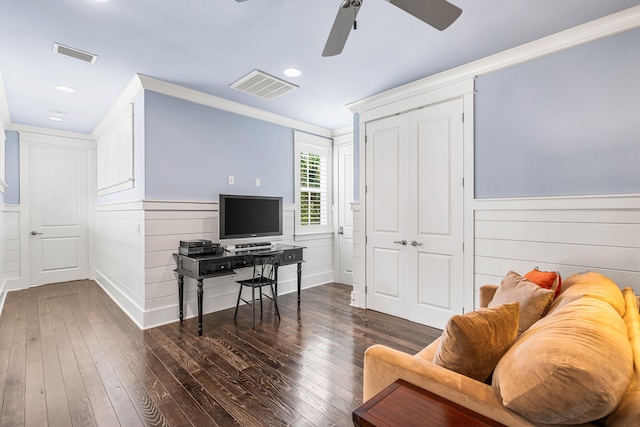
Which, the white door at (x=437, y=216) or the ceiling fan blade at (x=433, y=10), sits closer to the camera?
the ceiling fan blade at (x=433, y=10)

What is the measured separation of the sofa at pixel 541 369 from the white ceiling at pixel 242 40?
202cm

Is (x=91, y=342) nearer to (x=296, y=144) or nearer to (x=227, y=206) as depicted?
(x=227, y=206)

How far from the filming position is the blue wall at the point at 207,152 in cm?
337

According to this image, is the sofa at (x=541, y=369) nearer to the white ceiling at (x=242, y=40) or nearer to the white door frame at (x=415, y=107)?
the white door frame at (x=415, y=107)

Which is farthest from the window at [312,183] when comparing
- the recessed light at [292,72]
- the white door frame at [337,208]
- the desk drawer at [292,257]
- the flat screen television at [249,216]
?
the recessed light at [292,72]

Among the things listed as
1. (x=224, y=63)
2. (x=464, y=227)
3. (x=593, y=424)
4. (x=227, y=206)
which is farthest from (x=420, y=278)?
A: (x=224, y=63)

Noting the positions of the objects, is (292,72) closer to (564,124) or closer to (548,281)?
(564,124)

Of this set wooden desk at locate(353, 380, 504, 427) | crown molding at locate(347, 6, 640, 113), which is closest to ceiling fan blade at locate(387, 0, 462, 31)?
crown molding at locate(347, 6, 640, 113)

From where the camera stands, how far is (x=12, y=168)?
486 centimetres

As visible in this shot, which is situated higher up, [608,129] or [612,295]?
[608,129]

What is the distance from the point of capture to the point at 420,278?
340cm

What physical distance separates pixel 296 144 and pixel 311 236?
1451 millimetres

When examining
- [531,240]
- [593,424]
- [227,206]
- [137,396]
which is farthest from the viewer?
[227,206]

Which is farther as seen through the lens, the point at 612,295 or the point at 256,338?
the point at 256,338
